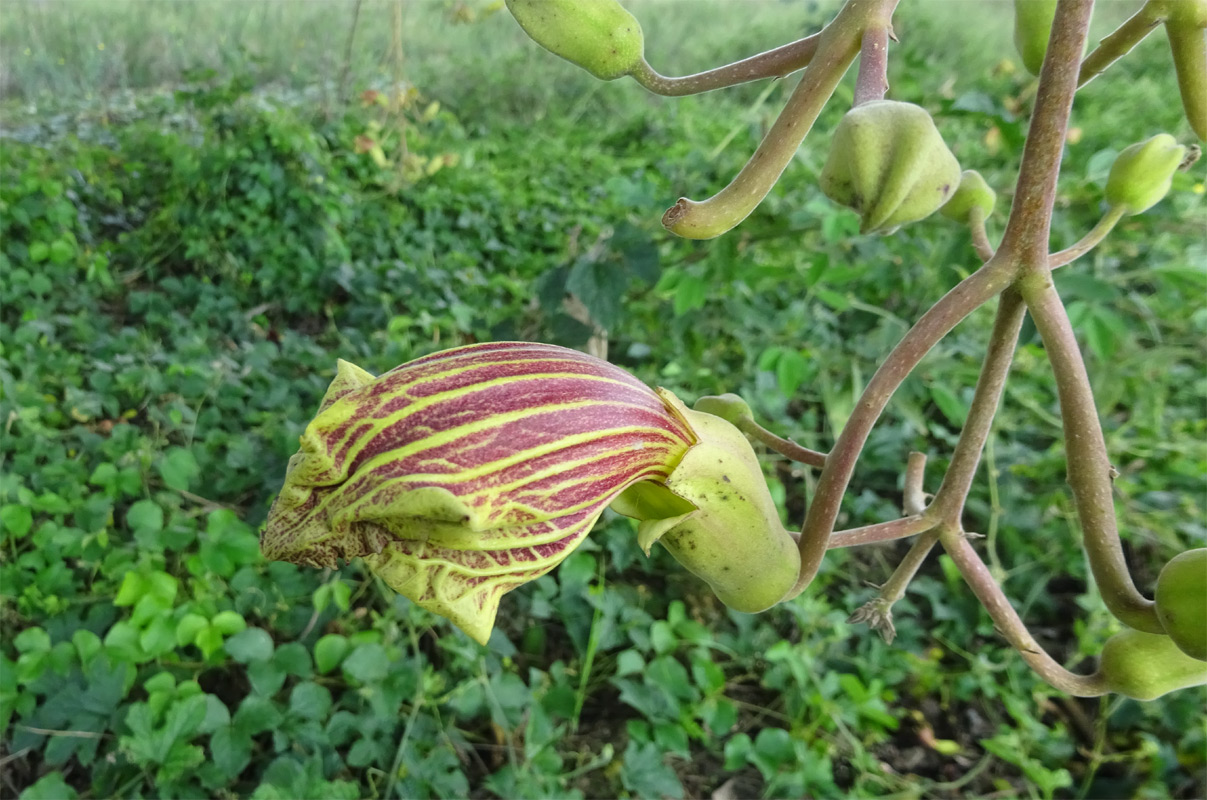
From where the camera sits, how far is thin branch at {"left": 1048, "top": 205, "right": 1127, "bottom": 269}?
51 cm

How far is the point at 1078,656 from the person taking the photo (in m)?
1.36

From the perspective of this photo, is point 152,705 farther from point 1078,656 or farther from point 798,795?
point 1078,656

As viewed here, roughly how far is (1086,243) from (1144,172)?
0.34 ft

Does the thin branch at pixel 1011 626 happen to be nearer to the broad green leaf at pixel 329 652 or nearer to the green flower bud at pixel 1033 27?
the green flower bud at pixel 1033 27

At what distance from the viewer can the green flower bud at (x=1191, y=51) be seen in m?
0.46

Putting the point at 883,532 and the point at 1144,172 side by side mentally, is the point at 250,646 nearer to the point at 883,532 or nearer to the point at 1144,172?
the point at 883,532

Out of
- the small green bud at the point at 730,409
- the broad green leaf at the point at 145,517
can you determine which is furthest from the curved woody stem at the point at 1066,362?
the broad green leaf at the point at 145,517

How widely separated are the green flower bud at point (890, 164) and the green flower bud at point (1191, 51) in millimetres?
194

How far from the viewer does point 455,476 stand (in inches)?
14.5

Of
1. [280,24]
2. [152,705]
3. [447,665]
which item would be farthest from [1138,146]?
[280,24]

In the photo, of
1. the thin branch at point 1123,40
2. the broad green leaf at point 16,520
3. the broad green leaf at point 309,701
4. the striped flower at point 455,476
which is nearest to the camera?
the striped flower at point 455,476

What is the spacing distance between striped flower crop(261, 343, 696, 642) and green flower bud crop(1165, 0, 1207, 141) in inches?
17.4

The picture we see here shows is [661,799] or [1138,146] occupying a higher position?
[1138,146]

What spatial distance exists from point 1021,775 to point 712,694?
64cm
